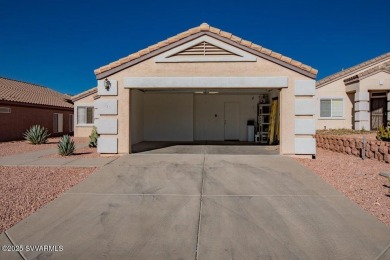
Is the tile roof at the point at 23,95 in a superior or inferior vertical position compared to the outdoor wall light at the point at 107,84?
superior

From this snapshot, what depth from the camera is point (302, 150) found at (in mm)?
10039

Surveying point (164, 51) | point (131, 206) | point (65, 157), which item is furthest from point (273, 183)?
point (65, 157)

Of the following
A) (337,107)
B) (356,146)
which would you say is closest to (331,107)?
(337,107)

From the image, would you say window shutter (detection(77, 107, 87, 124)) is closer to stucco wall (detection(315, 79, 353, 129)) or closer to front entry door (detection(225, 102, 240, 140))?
front entry door (detection(225, 102, 240, 140))

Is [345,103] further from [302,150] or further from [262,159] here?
[262,159]

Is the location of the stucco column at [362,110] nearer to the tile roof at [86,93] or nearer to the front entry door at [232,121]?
the front entry door at [232,121]

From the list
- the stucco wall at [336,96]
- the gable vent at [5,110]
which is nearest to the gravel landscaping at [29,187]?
the gable vent at [5,110]

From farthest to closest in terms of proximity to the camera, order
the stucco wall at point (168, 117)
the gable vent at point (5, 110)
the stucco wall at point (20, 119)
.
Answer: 1. the stucco wall at point (20, 119)
2. the gable vent at point (5, 110)
3. the stucco wall at point (168, 117)

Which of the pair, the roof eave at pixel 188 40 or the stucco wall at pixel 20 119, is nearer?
the roof eave at pixel 188 40

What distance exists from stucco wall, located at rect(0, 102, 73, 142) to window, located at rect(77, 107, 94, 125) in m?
3.34

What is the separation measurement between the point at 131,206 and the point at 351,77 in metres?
18.5

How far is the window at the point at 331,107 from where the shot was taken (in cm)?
1930

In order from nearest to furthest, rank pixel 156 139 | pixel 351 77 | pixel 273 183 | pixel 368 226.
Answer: pixel 368 226 < pixel 273 183 < pixel 156 139 < pixel 351 77

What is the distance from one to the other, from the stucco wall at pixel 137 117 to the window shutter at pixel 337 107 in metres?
13.6
